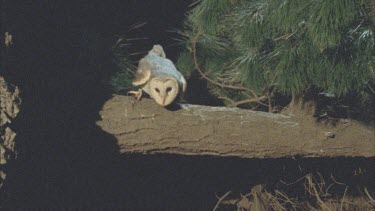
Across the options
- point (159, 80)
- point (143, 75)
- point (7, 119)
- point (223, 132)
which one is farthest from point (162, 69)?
point (7, 119)

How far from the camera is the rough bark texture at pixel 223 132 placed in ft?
8.43

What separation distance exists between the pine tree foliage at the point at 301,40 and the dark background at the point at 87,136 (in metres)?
0.65

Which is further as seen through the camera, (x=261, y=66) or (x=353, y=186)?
(x=353, y=186)

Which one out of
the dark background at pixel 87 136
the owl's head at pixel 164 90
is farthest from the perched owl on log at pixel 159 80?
the dark background at pixel 87 136

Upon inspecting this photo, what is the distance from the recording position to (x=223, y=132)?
268cm

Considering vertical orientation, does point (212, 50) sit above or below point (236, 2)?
below

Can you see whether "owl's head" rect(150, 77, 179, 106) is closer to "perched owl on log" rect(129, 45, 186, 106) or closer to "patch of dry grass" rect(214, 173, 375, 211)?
"perched owl on log" rect(129, 45, 186, 106)

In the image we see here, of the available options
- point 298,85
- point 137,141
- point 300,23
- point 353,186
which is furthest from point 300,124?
point 353,186

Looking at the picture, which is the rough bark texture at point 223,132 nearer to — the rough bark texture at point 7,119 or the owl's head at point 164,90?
the owl's head at point 164,90

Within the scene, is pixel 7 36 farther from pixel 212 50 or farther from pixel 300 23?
pixel 212 50

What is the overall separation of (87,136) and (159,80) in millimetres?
436

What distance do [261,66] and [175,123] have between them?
1.56 feet

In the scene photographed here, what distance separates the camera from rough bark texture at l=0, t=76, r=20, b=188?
2.14 meters

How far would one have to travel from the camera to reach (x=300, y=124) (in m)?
2.85
